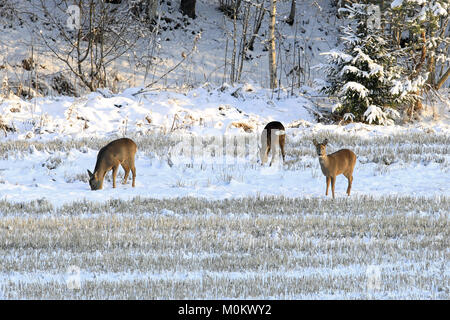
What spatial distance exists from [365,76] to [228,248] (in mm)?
14404

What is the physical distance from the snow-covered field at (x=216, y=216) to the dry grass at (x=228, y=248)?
22 mm

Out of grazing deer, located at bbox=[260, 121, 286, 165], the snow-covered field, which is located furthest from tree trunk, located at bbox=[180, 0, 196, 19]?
grazing deer, located at bbox=[260, 121, 286, 165]

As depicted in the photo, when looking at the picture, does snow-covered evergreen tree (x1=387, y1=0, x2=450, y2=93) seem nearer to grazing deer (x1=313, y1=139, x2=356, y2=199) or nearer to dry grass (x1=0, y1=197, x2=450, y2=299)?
grazing deer (x1=313, y1=139, x2=356, y2=199)

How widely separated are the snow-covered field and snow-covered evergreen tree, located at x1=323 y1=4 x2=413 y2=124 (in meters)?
2.29

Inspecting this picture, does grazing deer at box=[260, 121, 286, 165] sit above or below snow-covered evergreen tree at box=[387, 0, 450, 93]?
below

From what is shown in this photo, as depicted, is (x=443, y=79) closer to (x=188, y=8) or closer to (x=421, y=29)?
(x=421, y=29)

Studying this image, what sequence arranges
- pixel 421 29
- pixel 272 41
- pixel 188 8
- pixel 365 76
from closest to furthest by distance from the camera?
pixel 365 76
pixel 421 29
pixel 272 41
pixel 188 8

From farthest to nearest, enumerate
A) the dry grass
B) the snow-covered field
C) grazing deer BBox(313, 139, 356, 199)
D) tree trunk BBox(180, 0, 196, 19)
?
tree trunk BBox(180, 0, 196, 19), grazing deer BBox(313, 139, 356, 199), the snow-covered field, the dry grass

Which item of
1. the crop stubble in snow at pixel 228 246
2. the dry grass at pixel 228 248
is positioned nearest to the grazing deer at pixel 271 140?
the crop stubble in snow at pixel 228 246

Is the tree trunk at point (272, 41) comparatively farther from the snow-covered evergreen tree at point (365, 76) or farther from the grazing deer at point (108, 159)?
the grazing deer at point (108, 159)

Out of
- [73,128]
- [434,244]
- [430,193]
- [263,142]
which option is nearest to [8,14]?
[73,128]

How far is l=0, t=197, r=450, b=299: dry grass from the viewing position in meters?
6.26

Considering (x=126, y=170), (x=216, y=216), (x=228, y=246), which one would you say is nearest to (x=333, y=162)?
(x=216, y=216)

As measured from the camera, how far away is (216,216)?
31.9ft
